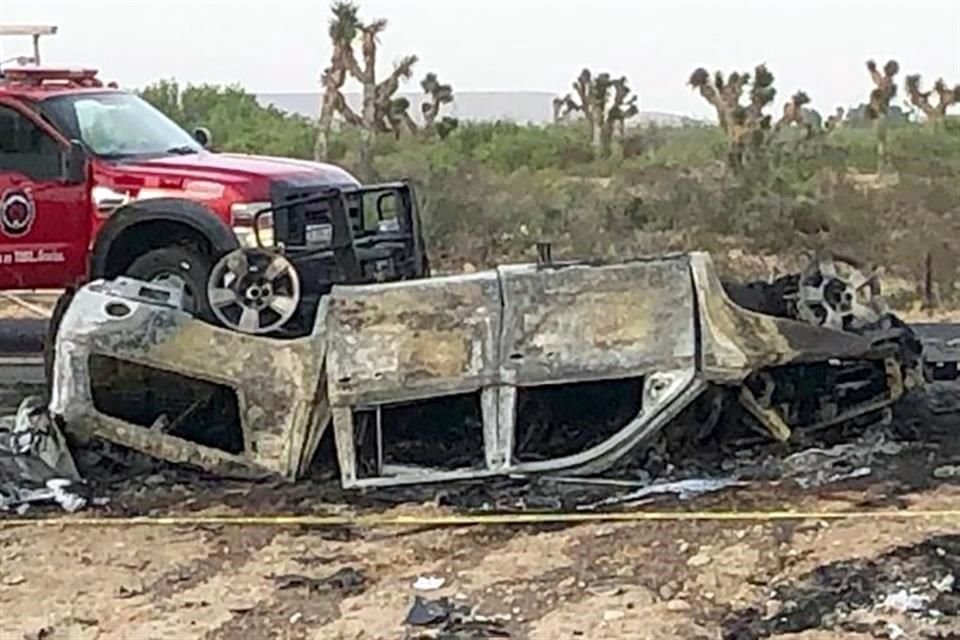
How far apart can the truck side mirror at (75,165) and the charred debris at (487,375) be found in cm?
336

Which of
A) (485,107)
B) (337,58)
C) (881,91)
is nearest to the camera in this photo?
(337,58)

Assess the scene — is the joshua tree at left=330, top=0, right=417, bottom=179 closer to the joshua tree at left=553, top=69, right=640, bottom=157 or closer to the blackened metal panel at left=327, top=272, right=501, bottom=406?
the joshua tree at left=553, top=69, right=640, bottom=157

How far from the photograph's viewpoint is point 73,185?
1279 centimetres

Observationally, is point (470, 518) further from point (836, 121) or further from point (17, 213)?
point (836, 121)

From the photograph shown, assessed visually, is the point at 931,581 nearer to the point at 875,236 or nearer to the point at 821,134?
the point at 875,236

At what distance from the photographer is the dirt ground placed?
22.4 ft

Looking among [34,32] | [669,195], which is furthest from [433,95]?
[34,32]

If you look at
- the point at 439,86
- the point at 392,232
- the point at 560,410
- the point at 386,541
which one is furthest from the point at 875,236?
the point at 439,86

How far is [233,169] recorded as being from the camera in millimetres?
12391

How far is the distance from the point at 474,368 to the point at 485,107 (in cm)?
8696

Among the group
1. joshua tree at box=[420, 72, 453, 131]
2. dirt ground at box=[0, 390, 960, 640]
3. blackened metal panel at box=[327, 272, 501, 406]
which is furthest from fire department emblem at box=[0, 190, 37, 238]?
joshua tree at box=[420, 72, 453, 131]

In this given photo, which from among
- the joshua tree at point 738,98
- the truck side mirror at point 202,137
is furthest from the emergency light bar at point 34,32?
the joshua tree at point 738,98

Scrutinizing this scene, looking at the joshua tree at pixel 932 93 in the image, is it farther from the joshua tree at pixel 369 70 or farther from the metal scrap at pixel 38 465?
the metal scrap at pixel 38 465

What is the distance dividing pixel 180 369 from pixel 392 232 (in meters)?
3.42
